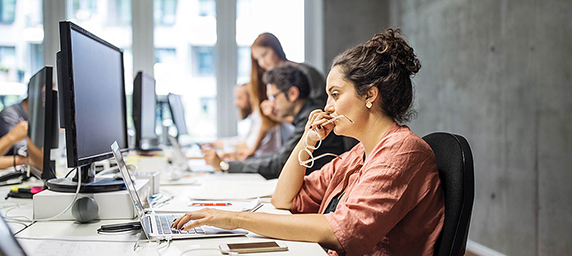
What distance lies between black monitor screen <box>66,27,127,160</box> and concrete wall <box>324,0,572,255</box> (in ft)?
7.41

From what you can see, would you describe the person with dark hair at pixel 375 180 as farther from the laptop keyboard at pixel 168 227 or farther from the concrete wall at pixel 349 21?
the concrete wall at pixel 349 21

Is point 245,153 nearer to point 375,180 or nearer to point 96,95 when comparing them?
point 96,95

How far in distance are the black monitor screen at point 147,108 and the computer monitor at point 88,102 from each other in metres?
1.19

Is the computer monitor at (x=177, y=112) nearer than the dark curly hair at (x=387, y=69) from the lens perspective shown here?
No

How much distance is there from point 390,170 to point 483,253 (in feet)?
8.37

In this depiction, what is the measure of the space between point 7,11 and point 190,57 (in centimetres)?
190

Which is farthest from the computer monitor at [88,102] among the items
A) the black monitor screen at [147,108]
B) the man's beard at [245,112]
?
the man's beard at [245,112]

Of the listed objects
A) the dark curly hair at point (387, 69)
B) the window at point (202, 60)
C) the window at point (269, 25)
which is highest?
the window at point (269, 25)

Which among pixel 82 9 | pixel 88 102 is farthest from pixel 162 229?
pixel 82 9

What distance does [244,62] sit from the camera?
5371 mm

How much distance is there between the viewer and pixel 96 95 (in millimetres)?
1524

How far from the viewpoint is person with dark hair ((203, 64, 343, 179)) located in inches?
112

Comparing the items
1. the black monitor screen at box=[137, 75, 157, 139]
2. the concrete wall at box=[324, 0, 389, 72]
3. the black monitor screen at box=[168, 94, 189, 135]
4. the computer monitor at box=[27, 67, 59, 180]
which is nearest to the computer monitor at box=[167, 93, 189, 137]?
the black monitor screen at box=[168, 94, 189, 135]

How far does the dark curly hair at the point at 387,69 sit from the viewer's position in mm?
1361
